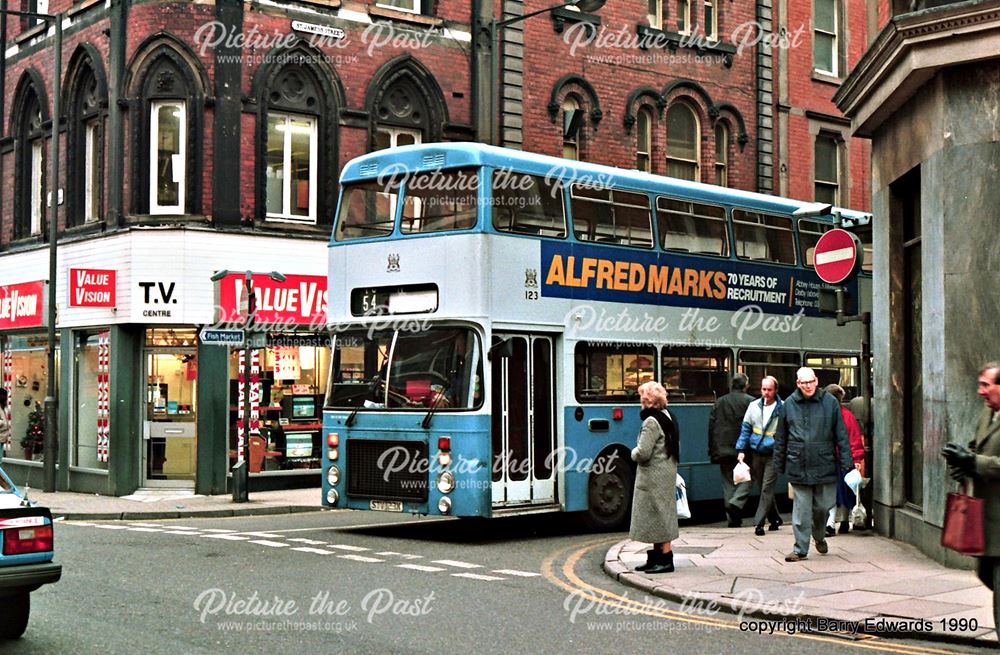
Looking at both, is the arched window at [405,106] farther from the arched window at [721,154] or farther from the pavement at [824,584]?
the pavement at [824,584]

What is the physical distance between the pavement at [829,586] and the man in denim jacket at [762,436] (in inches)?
25.2

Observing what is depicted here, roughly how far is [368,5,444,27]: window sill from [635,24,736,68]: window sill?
518 cm

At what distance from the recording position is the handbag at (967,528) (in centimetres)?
762

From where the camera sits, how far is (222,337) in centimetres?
2022

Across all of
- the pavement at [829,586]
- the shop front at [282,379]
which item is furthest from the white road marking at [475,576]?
the shop front at [282,379]

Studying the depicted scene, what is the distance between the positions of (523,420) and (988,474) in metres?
8.14

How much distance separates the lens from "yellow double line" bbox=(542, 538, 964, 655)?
8.80 m

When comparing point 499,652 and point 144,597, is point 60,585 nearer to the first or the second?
point 144,597

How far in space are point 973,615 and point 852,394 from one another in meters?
11.6

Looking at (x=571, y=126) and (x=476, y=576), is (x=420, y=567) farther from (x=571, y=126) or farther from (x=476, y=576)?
(x=571, y=126)

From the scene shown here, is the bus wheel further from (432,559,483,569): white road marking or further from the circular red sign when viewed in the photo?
the circular red sign

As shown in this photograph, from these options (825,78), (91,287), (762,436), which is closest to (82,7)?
(91,287)

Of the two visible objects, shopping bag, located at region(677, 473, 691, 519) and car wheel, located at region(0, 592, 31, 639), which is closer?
car wheel, located at region(0, 592, 31, 639)

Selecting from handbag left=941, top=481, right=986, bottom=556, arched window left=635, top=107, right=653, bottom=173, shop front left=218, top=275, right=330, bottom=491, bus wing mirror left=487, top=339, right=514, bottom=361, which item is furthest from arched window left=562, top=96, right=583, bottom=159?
handbag left=941, top=481, right=986, bottom=556
